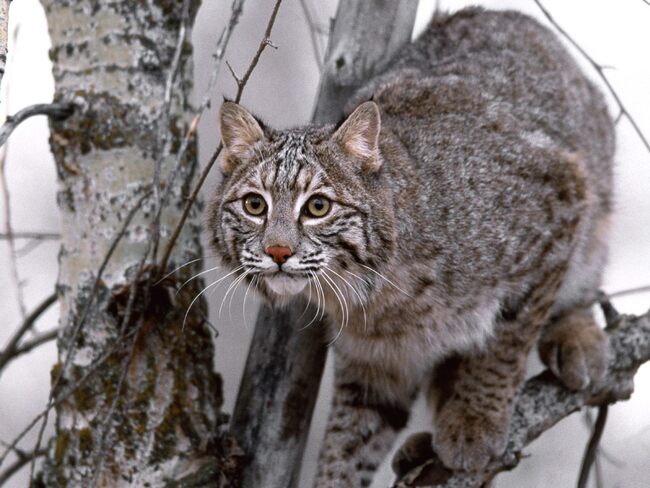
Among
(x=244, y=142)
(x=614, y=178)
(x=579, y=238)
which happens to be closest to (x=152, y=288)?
(x=244, y=142)

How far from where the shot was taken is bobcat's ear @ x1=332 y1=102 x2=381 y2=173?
10.9 ft

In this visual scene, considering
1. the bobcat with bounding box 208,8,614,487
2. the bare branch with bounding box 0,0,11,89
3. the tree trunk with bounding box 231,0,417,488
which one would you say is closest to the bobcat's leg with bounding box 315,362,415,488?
the bobcat with bounding box 208,8,614,487

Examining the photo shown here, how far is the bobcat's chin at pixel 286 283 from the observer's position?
3.19 metres

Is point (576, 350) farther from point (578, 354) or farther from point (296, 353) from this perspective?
point (296, 353)

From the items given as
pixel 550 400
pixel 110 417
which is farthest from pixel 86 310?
pixel 550 400

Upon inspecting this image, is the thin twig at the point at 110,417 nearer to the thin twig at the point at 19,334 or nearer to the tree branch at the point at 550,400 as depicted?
the thin twig at the point at 19,334

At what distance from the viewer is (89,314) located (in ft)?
10.6

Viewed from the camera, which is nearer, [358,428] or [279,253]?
[279,253]

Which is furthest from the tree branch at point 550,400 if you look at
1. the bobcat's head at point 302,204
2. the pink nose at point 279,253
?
the pink nose at point 279,253

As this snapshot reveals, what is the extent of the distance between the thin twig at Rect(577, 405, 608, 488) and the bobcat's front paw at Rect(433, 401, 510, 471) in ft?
1.19

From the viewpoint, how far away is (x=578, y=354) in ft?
13.0

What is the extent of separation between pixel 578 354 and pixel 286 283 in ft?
5.01

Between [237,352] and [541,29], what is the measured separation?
153 inches

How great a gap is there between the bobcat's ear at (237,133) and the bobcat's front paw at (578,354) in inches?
67.0
